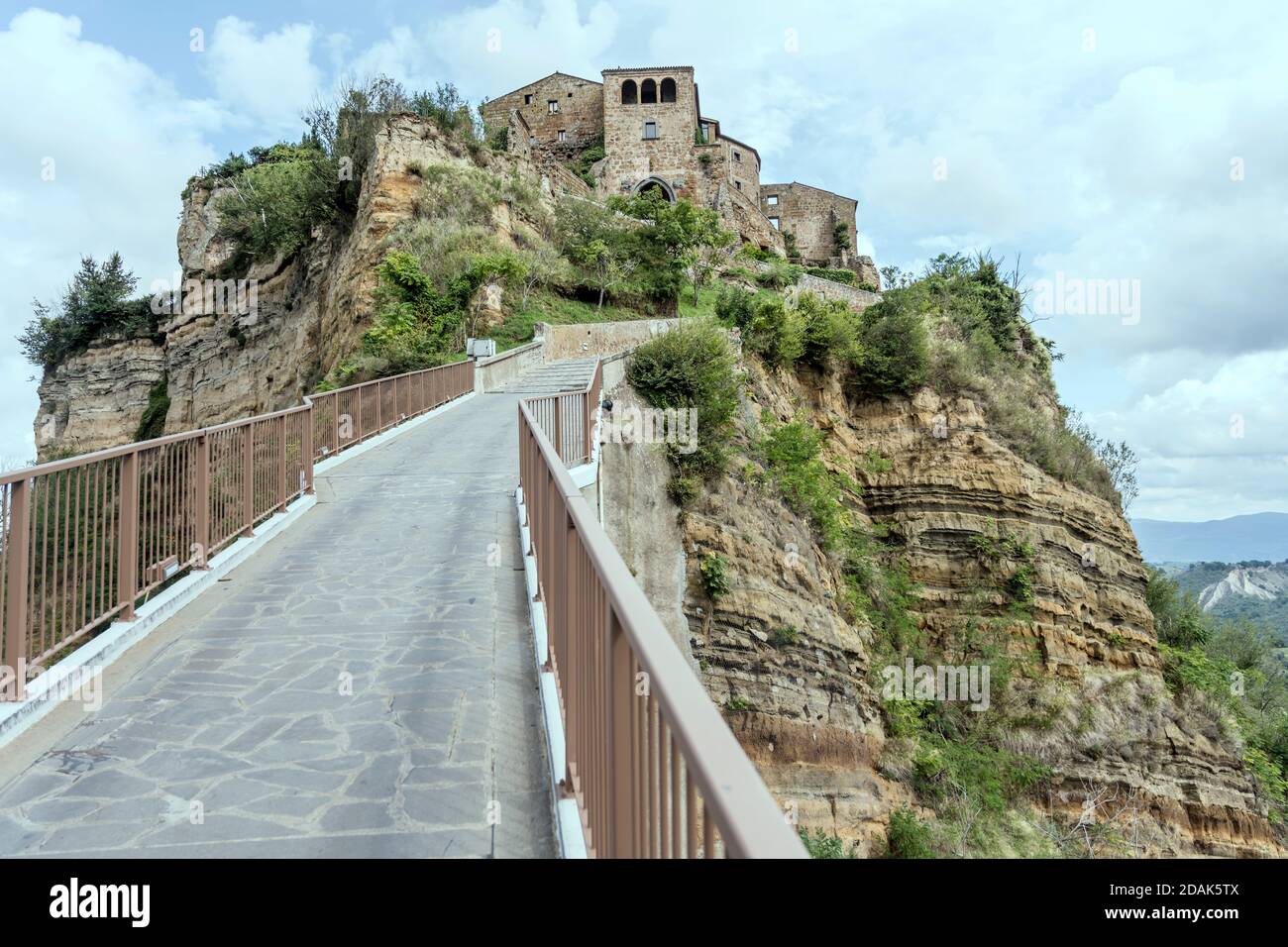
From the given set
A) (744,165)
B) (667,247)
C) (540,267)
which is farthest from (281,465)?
(744,165)

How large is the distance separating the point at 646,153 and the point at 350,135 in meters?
25.9

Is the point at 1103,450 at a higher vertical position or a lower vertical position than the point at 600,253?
lower

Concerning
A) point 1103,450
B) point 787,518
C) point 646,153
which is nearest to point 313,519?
point 787,518

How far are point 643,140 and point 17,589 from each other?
178ft

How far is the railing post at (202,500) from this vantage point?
685 centimetres

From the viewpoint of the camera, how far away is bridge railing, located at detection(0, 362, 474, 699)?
4.46 metres

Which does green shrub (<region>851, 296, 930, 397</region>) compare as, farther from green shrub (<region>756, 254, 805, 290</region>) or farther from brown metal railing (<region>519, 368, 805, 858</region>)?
brown metal railing (<region>519, 368, 805, 858</region>)

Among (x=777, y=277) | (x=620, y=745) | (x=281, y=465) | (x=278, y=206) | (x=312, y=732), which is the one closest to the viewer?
(x=620, y=745)

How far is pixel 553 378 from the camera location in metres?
22.2

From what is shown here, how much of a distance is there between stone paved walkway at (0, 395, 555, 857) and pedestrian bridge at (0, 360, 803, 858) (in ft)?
→ 0.05

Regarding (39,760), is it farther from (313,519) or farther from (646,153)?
(646,153)

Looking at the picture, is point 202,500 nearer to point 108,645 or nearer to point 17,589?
point 108,645
